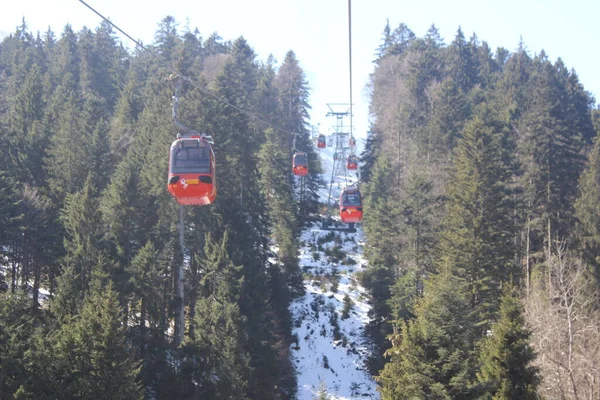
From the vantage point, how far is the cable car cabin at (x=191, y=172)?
21062 millimetres

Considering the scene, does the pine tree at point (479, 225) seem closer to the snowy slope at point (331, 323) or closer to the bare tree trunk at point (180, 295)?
the snowy slope at point (331, 323)

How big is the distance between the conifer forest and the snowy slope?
1179 mm

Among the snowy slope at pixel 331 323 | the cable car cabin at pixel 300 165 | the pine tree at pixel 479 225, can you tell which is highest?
the cable car cabin at pixel 300 165

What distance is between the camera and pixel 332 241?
61719 mm

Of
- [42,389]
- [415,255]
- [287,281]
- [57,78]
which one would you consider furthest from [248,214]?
[57,78]

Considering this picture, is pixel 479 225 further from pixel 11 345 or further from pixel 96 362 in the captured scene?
pixel 11 345

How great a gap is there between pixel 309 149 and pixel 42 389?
4921 centimetres

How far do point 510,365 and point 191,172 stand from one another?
12418 mm

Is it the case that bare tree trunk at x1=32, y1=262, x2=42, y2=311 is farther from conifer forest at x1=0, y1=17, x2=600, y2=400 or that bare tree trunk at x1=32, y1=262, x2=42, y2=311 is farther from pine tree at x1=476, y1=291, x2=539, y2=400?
pine tree at x1=476, y1=291, x2=539, y2=400

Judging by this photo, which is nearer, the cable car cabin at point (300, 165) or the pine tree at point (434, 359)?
the pine tree at point (434, 359)

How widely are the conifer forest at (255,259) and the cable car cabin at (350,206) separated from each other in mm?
5606

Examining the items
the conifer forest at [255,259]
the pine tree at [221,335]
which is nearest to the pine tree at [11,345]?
the conifer forest at [255,259]

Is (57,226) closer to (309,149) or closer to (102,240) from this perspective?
(102,240)

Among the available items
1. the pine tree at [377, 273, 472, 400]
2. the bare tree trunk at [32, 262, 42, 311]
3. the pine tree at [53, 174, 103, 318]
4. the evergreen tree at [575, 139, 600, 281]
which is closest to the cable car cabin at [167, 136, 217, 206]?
the pine tree at [377, 273, 472, 400]
